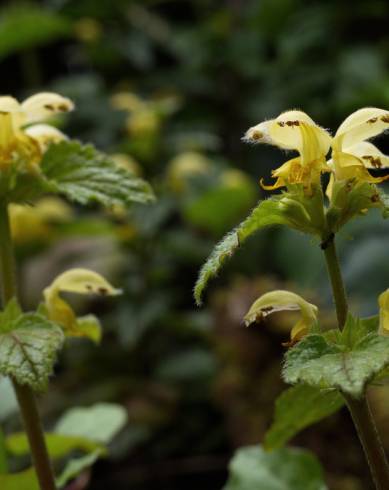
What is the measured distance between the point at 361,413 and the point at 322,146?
15 centimetres

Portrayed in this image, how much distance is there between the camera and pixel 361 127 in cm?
45

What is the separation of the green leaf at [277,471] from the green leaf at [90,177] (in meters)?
0.25

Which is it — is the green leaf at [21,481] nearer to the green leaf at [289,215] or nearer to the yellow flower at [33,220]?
the green leaf at [289,215]

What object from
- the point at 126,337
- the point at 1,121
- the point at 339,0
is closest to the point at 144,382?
the point at 126,337

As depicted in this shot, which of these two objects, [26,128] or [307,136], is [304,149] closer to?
[307,136]

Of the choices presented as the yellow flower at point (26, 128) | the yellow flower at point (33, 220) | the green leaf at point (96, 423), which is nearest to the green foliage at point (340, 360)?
the yellow flower at point (26, 128)

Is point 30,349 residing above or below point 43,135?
below

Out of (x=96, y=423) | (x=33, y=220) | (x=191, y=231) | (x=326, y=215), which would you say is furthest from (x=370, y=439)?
(x=191, y=231)

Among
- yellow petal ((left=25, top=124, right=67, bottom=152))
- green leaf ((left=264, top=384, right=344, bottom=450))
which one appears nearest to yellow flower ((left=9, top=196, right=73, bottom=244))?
yellow petal ((left=25, top=124, right=67, bottom=152))

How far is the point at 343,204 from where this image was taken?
0.43m

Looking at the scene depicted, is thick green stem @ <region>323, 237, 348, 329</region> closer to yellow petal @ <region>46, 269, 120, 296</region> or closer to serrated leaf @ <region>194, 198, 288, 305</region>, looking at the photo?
serrated leaf @ <region>194, 198, 288, 305</region>

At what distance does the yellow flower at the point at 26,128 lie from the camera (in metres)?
0.51

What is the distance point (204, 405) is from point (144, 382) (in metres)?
0.11

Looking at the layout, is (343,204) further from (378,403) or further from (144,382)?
(144,382)
